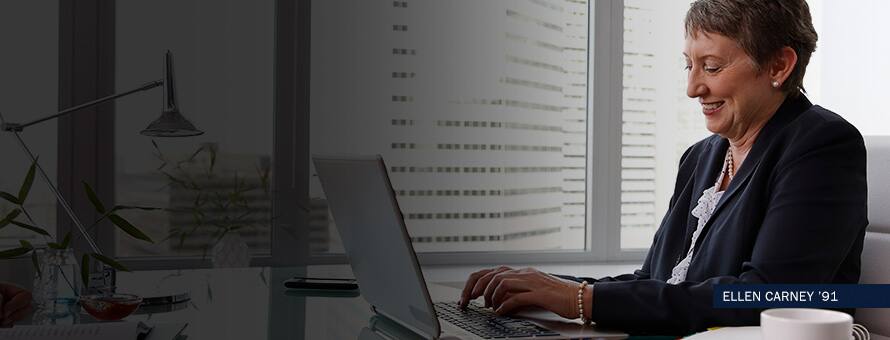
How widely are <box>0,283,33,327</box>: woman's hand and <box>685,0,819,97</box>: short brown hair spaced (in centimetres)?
124

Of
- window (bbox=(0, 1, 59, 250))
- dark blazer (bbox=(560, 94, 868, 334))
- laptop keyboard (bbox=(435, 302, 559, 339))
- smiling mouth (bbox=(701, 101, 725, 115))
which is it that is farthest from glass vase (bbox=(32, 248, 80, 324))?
window (bbox=(0, 1, 59, 250))

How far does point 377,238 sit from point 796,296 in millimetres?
647

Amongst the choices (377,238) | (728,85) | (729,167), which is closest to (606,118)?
(729,167)

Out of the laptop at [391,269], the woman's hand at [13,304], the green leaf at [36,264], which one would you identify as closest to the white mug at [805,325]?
the laptop at [391,269]

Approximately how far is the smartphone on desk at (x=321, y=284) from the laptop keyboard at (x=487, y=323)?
1.28ft

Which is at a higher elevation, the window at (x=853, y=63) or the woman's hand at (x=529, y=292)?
the window at (x=853, y=63)

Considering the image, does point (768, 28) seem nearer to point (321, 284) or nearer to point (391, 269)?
point (391, 269)

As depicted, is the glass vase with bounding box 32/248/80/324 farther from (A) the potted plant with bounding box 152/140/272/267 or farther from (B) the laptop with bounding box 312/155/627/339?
Answer: (A) the potted plant with bounding box 152/140/272/267

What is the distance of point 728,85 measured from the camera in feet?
5.32

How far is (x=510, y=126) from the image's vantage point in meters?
4.05

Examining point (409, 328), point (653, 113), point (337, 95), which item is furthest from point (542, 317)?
point (653, 113)

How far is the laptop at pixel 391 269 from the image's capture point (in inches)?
43.8

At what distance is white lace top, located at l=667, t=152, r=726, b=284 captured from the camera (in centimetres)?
166

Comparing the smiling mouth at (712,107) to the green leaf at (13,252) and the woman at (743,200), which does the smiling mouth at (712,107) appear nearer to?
the woman at (743,200)
